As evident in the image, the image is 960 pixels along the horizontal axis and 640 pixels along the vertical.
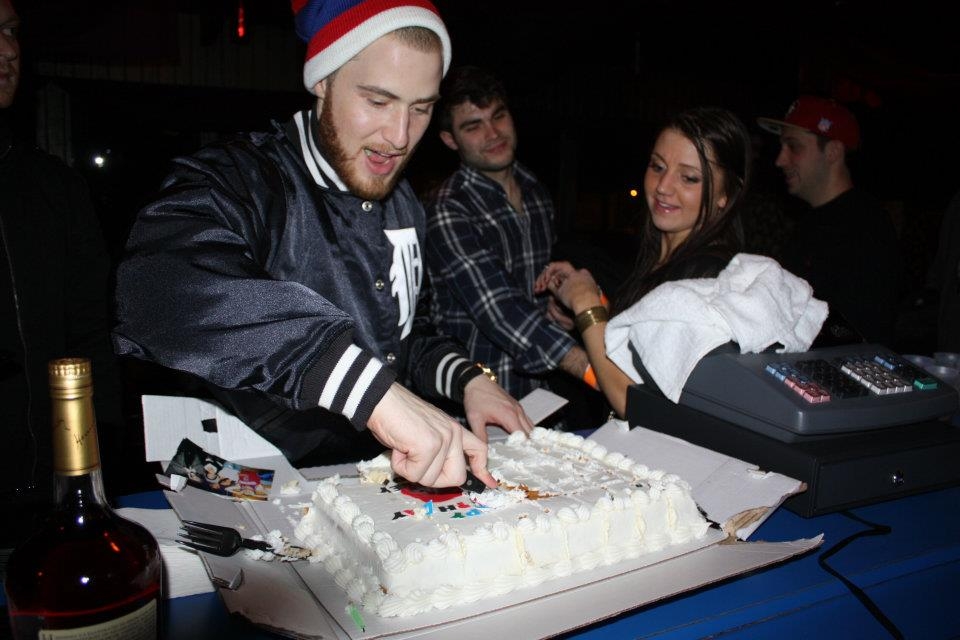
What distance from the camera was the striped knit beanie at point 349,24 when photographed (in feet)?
4.57

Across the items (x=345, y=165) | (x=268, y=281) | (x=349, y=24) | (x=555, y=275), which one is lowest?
(x=555, y=275)

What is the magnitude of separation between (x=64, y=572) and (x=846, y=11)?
6715 mm

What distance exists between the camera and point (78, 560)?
687 millimetres

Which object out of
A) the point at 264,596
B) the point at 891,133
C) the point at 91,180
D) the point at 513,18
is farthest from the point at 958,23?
the point at 91,180

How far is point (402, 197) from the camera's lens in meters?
1.87

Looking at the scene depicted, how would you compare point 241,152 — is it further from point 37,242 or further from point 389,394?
point 37,242

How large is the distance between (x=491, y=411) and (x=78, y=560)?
3.34 ft

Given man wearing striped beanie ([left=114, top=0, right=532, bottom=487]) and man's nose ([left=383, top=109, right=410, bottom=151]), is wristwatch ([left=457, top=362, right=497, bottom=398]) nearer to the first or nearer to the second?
man wearing striped beanie ([left=114, top=0, right=532, bottom=487])

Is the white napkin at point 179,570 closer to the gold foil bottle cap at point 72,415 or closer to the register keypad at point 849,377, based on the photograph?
the gold foil bottle cap at point 72,415

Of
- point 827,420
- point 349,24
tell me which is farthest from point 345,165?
point 827,420

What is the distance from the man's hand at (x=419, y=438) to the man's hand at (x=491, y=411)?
21.0 inches

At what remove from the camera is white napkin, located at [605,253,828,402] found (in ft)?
4.78

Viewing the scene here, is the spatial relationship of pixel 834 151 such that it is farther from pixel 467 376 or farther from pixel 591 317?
pixel 467 376

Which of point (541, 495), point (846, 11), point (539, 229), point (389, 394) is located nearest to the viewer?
point (389, 394)
